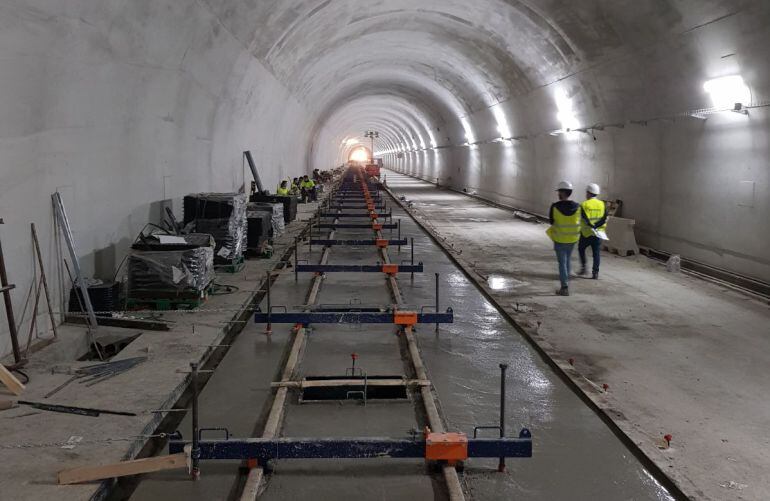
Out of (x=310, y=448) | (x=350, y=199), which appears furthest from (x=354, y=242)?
(x=350, y=199)

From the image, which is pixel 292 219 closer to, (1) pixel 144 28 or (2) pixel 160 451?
(1) pixel 144 28

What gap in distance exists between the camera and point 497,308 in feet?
27.7

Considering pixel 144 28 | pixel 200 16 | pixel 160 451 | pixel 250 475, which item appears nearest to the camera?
pixel 250 475

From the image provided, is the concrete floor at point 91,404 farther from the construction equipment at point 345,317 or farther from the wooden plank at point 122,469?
the construction equipment at point 345,317

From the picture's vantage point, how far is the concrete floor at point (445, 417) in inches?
153

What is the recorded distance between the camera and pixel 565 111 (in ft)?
52.6

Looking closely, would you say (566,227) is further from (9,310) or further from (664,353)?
(9,310)

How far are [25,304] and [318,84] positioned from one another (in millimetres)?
16772

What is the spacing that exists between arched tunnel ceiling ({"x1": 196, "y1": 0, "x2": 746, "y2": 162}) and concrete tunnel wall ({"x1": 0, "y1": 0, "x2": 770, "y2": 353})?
61 mm

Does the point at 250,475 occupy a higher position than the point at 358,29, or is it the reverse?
the point at 358,29

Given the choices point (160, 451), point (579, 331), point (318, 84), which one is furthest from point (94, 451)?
point (318, 84)

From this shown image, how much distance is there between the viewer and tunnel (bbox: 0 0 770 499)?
627cm

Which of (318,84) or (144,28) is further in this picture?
(318,84)

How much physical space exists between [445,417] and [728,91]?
7576 mm
